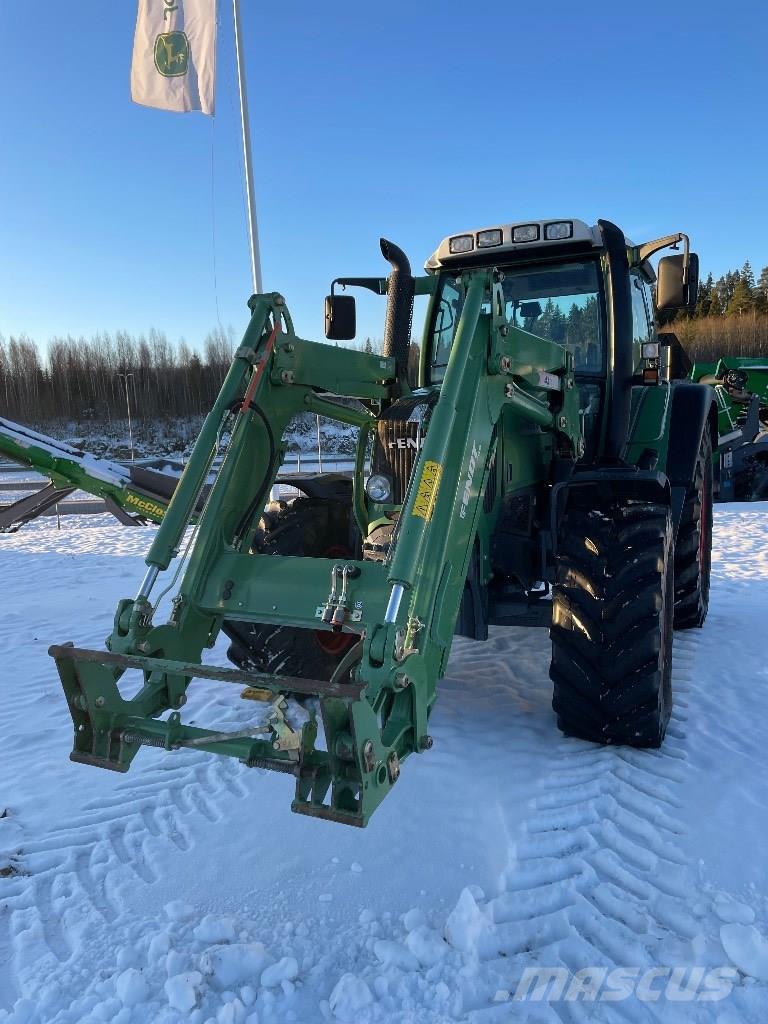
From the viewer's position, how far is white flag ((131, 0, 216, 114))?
952cm

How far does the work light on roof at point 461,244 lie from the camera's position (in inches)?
183

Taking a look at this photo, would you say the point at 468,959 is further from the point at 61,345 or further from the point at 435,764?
the point at 61,345

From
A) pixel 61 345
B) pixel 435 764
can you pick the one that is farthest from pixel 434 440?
pixel 61 345

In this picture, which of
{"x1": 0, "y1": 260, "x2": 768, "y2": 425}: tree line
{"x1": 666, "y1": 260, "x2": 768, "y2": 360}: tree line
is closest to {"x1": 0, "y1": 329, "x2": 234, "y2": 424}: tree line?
{"x1": 0, "y1": 260, "x2": 768, "y2": 425}: tree line

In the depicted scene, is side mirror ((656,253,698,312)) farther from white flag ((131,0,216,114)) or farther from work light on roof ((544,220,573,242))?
white flag ((131,0,216,114))

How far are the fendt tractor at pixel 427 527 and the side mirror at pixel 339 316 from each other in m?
0.01

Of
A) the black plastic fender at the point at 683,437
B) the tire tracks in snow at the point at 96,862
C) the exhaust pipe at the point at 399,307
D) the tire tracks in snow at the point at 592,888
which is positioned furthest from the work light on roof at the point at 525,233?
the tire tracks in snow at the point at 96,862

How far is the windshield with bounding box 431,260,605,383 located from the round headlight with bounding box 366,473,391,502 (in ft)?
3.94

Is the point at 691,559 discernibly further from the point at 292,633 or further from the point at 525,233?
the point at 292,633

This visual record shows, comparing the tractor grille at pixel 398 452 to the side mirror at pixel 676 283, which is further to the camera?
the side mirror at pixel 676 283

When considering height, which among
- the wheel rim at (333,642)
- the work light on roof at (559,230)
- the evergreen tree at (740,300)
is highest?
the evergreen tree at (740,300)

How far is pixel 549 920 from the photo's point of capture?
8.11 feet

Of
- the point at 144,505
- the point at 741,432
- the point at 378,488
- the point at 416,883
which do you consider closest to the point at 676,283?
the point at 378,488

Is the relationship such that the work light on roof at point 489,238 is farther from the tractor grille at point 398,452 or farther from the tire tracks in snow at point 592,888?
the tire tracks in snow at point 592,888
